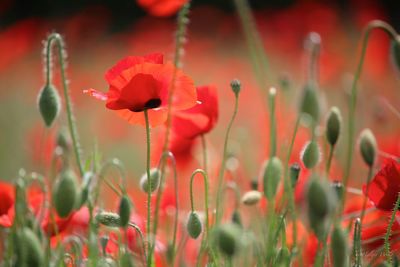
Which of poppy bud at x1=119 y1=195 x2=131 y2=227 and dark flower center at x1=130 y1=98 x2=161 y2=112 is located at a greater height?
dark flower center at x1=130 y1=98 x2=161 y2=112

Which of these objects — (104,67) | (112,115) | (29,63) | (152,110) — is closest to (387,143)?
(152,110)

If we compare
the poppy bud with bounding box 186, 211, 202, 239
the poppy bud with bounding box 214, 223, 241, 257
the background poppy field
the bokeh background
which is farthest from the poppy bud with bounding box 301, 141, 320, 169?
the bokeh background

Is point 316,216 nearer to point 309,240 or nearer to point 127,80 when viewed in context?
point 127,80

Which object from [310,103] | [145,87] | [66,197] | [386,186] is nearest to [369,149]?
[386,186]

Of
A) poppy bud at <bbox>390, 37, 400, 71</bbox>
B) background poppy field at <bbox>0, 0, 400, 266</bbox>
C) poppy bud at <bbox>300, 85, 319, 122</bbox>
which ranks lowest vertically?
background poppy field at <bbox>0, 0, 400, 266</bbox>

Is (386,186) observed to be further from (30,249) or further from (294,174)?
(30,249)

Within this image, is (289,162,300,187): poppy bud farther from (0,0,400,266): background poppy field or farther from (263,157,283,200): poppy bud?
(0,0,400,266): background poppy field
